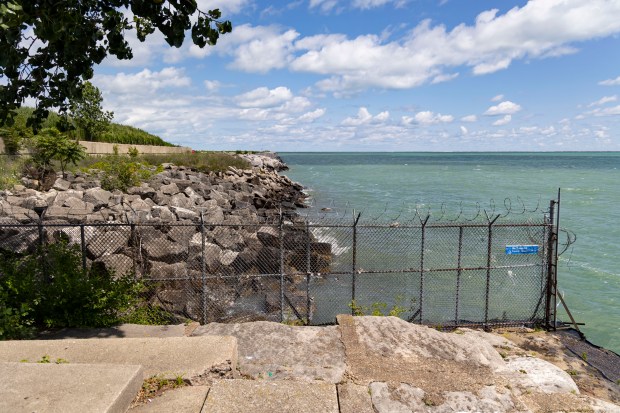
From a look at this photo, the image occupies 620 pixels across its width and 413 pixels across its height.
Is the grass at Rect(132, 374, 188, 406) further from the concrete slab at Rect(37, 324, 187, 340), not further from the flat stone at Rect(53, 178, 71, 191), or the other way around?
the flat stone at Rect(53, 178, 71, 191)

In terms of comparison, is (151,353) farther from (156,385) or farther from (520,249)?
(520,249)

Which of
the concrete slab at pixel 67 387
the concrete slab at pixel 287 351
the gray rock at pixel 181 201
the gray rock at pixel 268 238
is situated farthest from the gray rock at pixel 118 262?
the gray rock at pixel 181 201

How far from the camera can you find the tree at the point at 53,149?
22.1 meters

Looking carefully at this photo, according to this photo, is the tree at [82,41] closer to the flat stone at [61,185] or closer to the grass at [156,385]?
the grass at [156,385]

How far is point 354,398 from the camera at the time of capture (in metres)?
5.20

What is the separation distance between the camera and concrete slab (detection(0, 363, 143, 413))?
4031mm

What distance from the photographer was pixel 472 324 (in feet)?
33.7

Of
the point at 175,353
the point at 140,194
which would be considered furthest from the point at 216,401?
the point at 140,194

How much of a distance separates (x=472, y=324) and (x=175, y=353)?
7.05 m

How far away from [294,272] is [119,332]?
23.3ft

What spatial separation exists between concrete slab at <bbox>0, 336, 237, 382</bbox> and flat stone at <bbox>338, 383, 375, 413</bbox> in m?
1.35

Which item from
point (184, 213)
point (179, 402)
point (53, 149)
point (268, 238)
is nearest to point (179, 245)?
point (268, 238)

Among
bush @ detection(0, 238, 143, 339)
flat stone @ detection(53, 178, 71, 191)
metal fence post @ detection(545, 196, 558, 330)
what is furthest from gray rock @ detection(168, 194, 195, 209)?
metal fence post @ detection(545, 196, 558, 330)

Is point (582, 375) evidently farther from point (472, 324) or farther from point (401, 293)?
point (401, 293)
